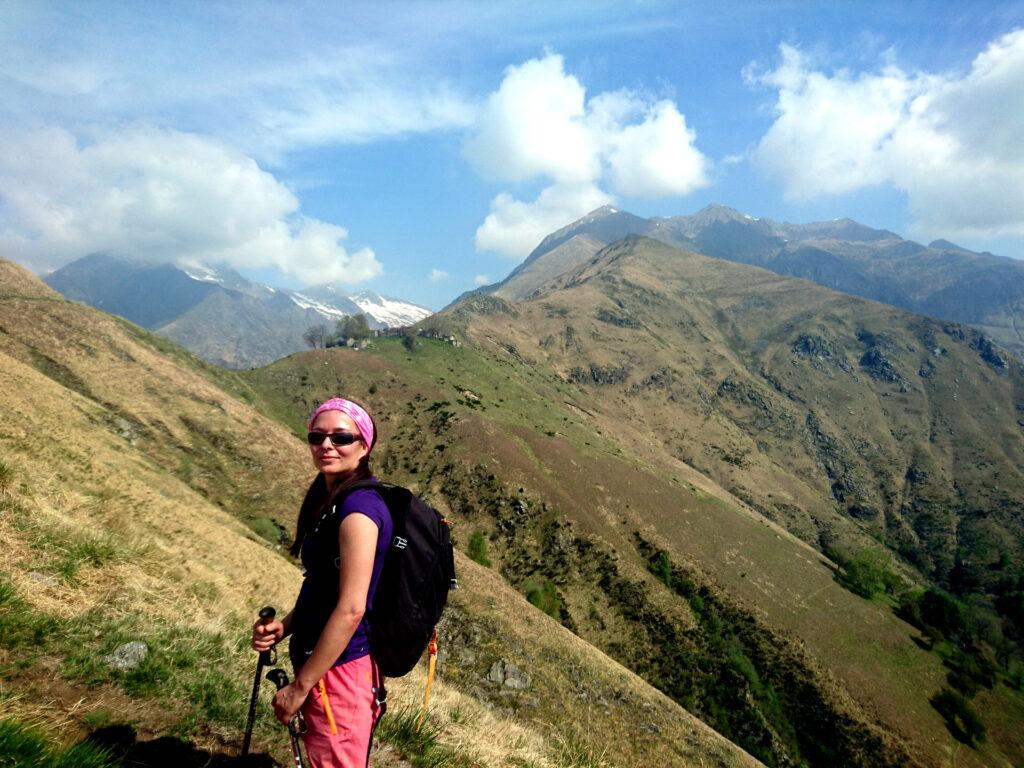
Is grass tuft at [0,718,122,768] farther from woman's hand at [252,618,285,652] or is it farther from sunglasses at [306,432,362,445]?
sunglasses at [306,432,362,445]

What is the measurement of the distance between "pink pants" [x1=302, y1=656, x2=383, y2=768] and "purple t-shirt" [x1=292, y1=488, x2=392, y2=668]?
13 centimetres

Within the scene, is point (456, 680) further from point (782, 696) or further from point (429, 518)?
point (782, 696)

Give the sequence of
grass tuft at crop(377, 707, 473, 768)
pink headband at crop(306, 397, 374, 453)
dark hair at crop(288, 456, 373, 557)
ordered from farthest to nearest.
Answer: grass tuft at crop(377, 707, 473, 768) < pink headband at crop(306, 397, 374, 453) < dark hair at crop(288, 456, 373, 557)

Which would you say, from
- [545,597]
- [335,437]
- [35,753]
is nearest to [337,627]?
[335,437]

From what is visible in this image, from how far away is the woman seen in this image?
370 cm

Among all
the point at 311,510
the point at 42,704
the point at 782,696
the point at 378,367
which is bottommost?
the point at 782,696

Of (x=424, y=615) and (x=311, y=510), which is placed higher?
(x=311, y=510)

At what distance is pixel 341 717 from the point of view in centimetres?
395

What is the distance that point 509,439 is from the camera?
108m

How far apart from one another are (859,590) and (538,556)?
67.2m

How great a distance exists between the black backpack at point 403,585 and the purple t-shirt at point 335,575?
0.19ft

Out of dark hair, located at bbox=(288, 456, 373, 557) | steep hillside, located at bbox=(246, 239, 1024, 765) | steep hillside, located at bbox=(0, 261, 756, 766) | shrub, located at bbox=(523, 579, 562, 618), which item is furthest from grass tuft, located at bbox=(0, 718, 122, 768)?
steep hillside, located at bbox=(246, 239, 1024, 765)

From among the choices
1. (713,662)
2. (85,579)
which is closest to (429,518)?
(85,579)

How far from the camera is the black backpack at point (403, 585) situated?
402 cm
